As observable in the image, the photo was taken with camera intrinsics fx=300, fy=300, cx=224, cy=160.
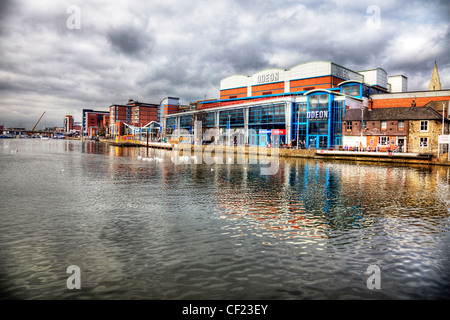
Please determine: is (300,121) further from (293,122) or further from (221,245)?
(221,245)

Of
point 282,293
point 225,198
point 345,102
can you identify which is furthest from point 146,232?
point 345,102

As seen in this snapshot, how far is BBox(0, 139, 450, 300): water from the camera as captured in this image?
7969 mm

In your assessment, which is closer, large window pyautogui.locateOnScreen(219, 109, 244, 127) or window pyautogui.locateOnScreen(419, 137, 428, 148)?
window pyautogui.locateOnScreen(419, 137, 428, 148)

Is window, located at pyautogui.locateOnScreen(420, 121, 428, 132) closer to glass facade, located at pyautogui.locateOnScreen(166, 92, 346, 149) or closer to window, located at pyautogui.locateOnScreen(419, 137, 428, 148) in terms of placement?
window, located at pyautogui.locateOnScreen(419, 137, 428, 148)

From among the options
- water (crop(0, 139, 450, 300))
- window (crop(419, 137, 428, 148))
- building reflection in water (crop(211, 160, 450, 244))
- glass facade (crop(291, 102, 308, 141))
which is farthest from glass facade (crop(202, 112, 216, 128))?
water (crop(0, 139, 450, 300))

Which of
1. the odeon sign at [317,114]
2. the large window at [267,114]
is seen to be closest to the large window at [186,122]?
the large window at [267,114]

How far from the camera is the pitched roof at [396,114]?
5650 cm

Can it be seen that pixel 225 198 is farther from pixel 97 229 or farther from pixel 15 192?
pixel 15 192

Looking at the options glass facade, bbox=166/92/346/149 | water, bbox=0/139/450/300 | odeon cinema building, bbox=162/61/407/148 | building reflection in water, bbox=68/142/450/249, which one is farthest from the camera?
odeon cinema building, bbox=162/61/407/148

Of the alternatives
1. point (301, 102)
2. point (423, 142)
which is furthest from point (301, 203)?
point (301, 102)

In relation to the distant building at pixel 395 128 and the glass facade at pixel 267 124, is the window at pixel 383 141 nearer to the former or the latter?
the distant building at pixel 395 128

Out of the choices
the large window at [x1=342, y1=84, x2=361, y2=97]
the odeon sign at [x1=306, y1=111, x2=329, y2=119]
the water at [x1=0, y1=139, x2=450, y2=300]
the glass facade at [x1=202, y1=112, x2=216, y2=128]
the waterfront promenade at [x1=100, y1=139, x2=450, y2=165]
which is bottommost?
the water at [x1=0, y1=139, x2=450, y2=300]

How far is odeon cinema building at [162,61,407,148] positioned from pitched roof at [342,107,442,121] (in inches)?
157

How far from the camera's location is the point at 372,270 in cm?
905
